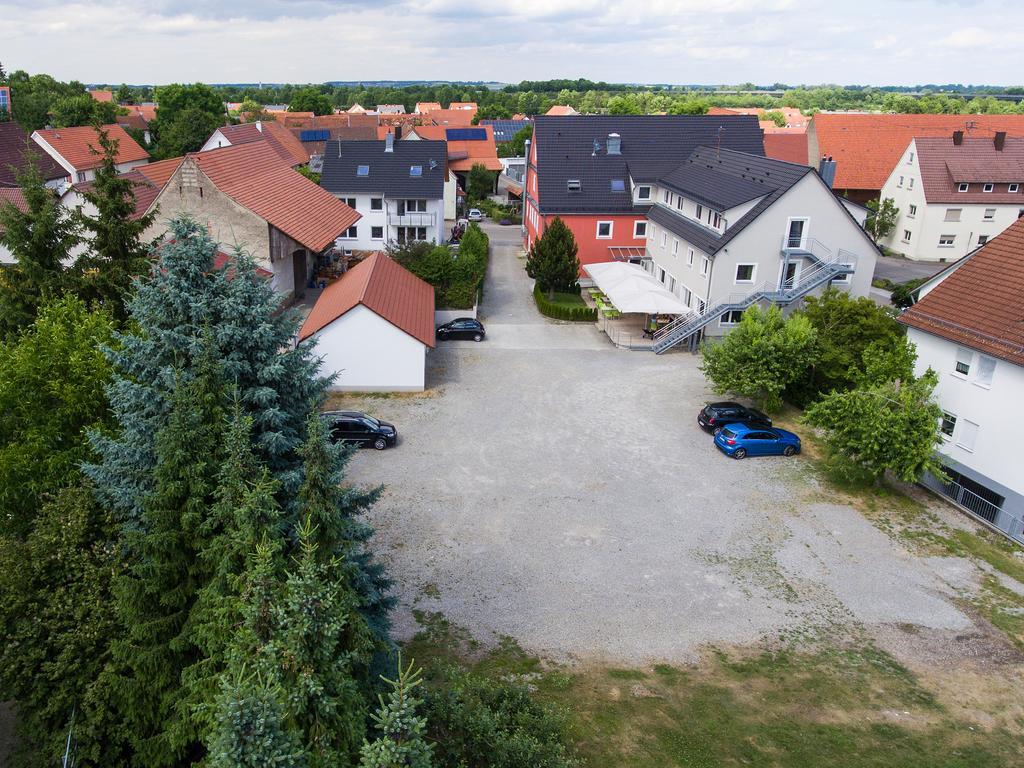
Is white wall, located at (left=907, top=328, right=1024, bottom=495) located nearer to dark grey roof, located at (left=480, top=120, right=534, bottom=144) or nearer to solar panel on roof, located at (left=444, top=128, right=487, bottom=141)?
solar panel on roof, located at (left=444, top=128, right=487, bottom=141)

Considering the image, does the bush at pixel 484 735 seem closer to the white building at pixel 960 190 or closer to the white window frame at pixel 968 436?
the white window frame at pixel 968 436

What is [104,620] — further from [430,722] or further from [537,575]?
[537,575]

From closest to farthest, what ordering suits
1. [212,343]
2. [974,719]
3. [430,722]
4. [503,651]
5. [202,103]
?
[430,722]
[212,343]
[974,719]
[503,651]
[202,103]

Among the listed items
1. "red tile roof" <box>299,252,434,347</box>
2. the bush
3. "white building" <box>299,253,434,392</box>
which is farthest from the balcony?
the bush

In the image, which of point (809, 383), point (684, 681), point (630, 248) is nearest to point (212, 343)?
point (684, 681)

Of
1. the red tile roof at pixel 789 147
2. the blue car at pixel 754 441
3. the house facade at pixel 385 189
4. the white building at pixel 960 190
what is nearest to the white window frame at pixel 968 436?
the blue car at pixel 754 441
